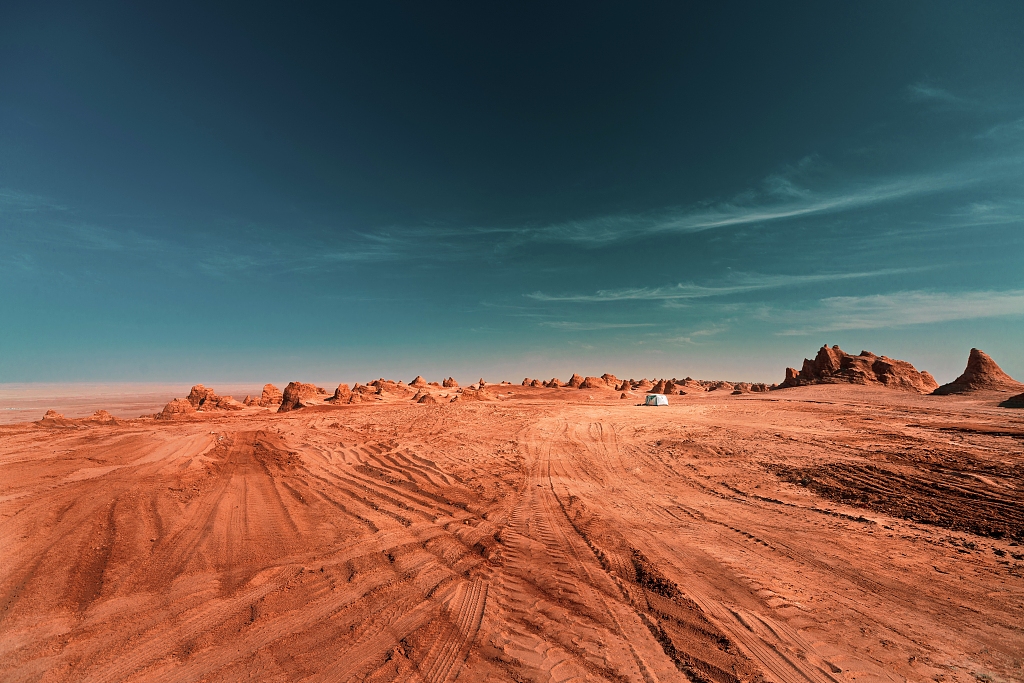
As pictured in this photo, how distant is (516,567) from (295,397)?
24.9 m

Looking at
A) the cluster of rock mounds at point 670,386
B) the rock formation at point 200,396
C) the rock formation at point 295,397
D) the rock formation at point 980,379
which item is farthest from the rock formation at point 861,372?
the rock formation at point 200,396

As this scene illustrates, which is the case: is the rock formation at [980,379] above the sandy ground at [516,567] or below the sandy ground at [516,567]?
above

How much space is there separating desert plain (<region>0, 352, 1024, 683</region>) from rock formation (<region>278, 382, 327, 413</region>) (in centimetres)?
1380

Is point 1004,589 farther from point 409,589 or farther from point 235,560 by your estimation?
point 235,560

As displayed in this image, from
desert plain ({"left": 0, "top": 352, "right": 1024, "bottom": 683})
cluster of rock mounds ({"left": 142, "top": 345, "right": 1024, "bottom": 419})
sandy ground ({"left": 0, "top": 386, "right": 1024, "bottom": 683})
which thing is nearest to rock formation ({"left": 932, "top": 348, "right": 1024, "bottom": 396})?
cluster of rock mounds ({"left": 142, "top": 345, "right": 1024, "bottom": 419})

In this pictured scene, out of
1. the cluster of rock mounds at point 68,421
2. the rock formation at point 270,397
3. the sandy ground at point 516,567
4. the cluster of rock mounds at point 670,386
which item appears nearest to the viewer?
the sandy ground at point 516,567

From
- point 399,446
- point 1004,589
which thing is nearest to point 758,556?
point 1004,589

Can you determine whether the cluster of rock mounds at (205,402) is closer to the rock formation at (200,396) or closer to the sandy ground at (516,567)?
the rock formation at (200,396)

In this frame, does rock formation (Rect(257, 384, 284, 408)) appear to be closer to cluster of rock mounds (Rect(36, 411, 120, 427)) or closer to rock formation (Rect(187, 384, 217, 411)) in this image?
rock formation (Rect(187, 384, 217, 411))

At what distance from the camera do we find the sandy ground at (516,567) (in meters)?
3.23

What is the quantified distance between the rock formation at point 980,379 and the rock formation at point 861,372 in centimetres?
510

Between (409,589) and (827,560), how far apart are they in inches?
212

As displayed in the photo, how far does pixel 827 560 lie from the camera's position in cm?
490

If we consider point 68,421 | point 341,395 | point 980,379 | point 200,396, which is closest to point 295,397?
point 341,395
